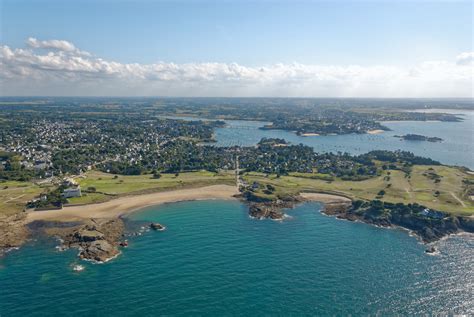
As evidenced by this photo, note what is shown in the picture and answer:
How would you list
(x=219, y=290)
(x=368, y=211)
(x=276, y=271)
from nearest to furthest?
(x=219, y=290) < (x=276, y=271) < (x=368, y=211)

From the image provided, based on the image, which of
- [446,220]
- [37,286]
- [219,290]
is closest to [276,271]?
[219,290]

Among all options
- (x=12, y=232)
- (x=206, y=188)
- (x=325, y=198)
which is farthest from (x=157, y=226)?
(x=325, y=198)

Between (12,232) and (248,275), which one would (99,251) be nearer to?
(12,232)

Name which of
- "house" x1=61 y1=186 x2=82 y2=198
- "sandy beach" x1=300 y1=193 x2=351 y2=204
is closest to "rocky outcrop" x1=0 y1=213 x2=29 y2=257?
"house" x1=61 y1=186 x2=82 y2=198

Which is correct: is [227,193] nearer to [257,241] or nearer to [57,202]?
[257,241]

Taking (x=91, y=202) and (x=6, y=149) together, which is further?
(x=6, y=149)

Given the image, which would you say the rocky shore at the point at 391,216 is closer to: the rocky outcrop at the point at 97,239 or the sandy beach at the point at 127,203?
the sandy beach at the point at 127,203
